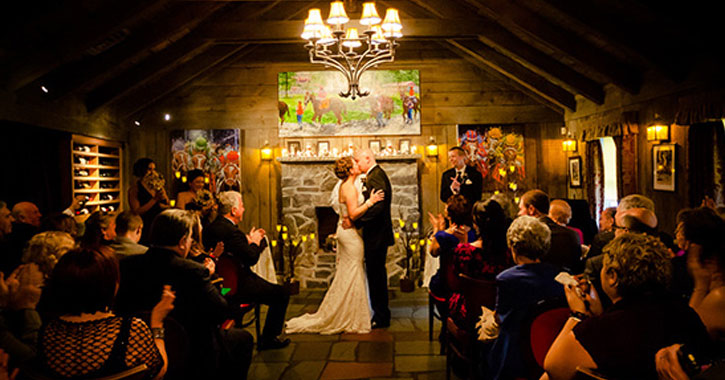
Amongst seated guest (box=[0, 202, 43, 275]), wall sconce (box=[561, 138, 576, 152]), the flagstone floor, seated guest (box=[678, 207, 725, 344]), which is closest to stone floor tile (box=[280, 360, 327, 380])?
the flagstone floor

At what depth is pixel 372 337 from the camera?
4.65m

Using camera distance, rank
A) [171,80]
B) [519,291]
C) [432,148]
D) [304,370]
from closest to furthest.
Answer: [519,291], [304,370], [171,80], [432,148]

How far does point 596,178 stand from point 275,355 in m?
5.29

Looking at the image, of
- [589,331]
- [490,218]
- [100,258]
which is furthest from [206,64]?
[589,331]

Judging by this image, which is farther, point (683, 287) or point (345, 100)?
point (345, 100)

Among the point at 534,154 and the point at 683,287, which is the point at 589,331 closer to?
the point at 683,287

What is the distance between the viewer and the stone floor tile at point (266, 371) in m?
3.69

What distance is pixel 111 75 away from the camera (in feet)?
22.1

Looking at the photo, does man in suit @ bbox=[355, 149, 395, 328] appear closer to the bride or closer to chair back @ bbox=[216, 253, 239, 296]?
the bride

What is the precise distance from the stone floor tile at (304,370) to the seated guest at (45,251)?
5.80 feet

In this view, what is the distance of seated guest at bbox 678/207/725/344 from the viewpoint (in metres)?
2.04

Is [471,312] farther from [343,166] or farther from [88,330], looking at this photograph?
[343,166]

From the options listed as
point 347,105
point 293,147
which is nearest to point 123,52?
point 293,147

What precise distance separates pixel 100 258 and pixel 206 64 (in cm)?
648
